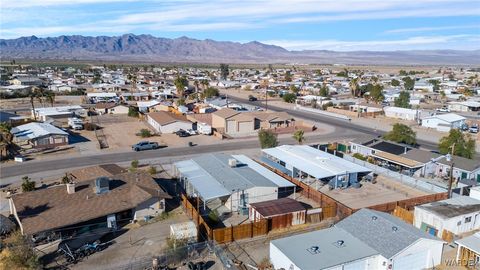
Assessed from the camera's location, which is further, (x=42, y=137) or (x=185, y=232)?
(x=42, y=137)

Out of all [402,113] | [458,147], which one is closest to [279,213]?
[458,147]

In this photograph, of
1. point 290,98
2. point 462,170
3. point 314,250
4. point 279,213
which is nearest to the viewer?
point 314,250

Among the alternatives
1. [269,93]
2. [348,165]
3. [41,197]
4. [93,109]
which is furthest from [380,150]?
[269,93]

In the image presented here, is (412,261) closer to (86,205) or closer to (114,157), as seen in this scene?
(86,205)

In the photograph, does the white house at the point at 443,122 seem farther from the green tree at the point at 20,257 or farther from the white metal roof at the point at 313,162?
the green tree at the point at 20,257

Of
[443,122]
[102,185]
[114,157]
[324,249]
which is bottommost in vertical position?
[114,157]

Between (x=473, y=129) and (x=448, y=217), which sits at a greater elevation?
(x=448, y=217)

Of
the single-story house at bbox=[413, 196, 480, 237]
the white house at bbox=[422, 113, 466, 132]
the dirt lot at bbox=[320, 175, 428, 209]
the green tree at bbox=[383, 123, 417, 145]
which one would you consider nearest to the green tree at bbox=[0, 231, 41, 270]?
the dirt lot at bbox=[320, 175, 428, 209]

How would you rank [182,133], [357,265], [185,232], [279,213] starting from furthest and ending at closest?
[182,133], [279,213], [185,232], [357,265]
